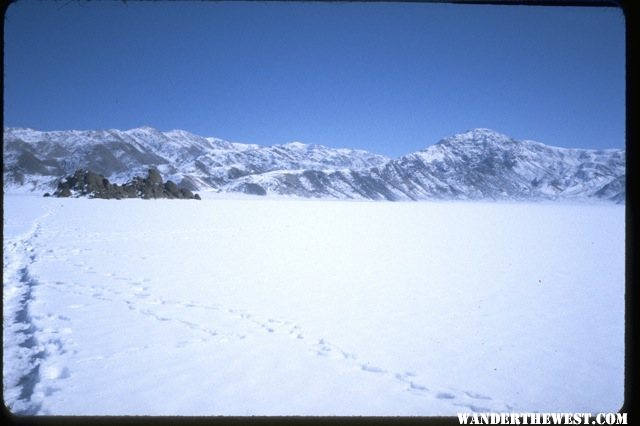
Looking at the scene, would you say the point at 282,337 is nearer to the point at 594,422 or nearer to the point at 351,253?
the point at 594,422

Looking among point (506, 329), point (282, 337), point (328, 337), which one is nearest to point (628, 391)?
point (506, 329)

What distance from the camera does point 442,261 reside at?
973cm

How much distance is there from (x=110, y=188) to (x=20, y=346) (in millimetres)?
59996

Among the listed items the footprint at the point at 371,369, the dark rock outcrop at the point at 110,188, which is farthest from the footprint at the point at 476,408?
the dark rock outcrop at the point at 110,188

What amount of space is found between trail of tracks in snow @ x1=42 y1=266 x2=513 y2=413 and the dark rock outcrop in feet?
179

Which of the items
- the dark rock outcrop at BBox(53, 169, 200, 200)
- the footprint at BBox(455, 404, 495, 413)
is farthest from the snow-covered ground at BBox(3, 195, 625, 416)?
the dark rock outcrop at BBox(53, 169, 200, 200)

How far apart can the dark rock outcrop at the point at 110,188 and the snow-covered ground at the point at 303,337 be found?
52126mm

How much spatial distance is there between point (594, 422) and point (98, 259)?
30.4 feet

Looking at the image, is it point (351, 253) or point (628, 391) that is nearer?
point (628, 391)

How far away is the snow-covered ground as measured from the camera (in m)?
3.04

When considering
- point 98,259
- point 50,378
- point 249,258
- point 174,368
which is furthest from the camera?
point 249,258

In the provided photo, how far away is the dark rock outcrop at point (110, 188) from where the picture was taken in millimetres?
53706

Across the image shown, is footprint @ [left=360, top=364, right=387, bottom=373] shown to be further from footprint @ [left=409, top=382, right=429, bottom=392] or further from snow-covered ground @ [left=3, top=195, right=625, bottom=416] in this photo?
footprint @ [left=409, top=382, right=429, bottom=392]

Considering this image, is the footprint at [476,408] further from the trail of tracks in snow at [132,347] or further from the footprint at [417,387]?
the footprint at [417,387]
